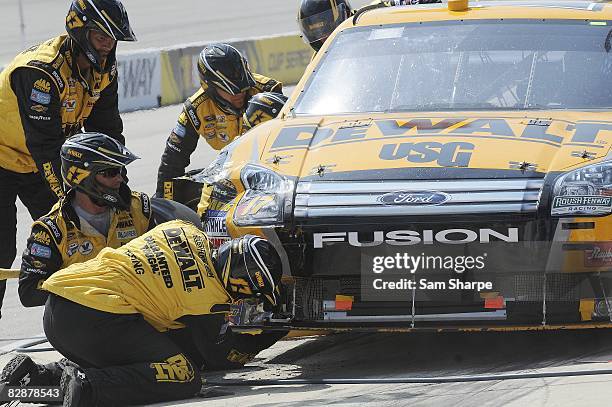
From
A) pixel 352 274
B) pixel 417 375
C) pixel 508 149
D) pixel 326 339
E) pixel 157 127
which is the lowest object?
pixel 157 127

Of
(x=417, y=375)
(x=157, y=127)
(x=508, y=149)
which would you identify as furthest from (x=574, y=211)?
(x=157, y=127)

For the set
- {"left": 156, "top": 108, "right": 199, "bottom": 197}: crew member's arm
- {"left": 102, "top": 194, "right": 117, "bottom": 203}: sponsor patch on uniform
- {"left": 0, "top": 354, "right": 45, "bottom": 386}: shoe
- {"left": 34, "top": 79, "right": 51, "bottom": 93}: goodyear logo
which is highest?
{"left": 34, "top": 79, "right": 51, "bottom": 93}: goodyear logo

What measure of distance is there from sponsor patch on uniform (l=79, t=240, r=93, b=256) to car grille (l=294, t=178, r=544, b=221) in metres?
1.28

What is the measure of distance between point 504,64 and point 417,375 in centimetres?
216

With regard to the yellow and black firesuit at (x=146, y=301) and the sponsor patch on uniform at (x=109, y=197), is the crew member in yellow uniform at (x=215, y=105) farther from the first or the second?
the yellow and black firesuit at (x=146, y=301)

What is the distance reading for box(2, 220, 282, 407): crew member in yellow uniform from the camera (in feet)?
20.8

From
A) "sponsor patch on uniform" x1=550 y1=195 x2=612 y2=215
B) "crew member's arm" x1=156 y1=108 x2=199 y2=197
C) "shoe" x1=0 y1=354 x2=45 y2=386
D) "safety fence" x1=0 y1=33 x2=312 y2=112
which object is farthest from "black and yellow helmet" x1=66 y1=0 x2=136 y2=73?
"safety fence" x1=0 y1=33 x2=312 y2=112

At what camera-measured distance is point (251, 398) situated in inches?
247

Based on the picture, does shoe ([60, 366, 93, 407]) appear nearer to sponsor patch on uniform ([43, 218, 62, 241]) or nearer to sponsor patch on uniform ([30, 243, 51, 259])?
sponsor patch on uniform ([30, 243, 51, 259])

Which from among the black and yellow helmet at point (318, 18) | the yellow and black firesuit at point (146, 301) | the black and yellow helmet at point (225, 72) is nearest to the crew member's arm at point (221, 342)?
the yellow and black firesuit at point (146, 301)

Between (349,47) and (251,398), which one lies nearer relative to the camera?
(251,398)

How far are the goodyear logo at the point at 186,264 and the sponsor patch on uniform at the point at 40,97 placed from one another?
2.03 meters

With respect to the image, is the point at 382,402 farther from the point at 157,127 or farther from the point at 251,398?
the point at 157,127

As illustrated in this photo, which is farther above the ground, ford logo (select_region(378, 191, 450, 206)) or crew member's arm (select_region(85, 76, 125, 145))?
ford logo (select_region(378, 191, 450, 206))
